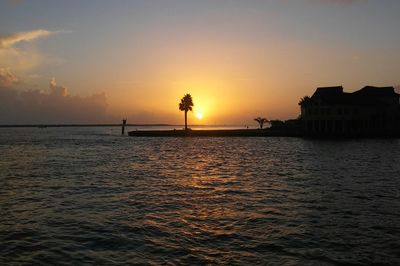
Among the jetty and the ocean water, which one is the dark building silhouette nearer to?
the jetty

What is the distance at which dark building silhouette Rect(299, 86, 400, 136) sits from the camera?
10231cm

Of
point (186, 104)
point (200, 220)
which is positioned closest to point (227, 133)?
point (186, 104)

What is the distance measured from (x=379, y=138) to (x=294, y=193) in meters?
86.2

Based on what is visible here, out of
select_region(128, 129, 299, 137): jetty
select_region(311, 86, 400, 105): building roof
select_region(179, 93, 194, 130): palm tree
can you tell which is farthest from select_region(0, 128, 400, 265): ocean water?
select_region(179, 93, 194, 130): palm tree

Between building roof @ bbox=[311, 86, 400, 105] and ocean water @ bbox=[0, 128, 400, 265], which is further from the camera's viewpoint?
building roof @ bbox=[311, 86, 400, 105]

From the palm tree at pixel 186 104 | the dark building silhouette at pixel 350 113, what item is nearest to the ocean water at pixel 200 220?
the dark building silhouette at pixel 350 113

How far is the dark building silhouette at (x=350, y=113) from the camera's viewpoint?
102312mm

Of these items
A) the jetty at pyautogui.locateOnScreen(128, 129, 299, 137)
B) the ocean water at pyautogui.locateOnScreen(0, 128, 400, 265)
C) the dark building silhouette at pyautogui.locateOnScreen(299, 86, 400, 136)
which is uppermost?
the dark building silhouette at pyautogui.locateOnScreen(299, 86, 400, 136)

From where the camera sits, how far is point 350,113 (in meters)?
102

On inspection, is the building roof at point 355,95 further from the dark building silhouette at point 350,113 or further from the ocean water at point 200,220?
the ocean water at point 200,220

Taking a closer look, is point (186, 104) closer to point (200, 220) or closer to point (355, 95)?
point (355, 95)

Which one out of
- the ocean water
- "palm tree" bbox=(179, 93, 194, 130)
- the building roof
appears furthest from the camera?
"palm tree" bbox=(179, 93, 194, 130)

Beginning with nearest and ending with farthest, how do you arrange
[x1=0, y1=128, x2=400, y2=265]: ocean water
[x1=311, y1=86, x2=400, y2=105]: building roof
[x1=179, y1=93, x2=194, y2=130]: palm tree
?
[x1=0, y1=128, x2=400, y2=265]: ocean water < [x1=311, y1=86, x2=400, y2=105]: building roof < [x1=179, y1=93, x2=194, y2=130]: palm tree

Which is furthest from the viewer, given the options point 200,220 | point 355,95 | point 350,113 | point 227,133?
point 227,133
